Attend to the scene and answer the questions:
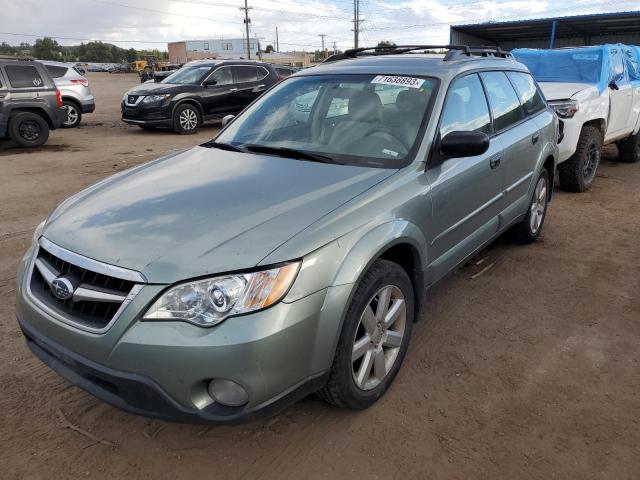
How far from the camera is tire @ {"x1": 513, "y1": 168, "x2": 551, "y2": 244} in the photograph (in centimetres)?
468

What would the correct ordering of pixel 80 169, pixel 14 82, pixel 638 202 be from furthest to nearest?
pixel 14 82 → pixel 80 169 → pixel 638 202

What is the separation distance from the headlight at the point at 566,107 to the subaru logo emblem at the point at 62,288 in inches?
237

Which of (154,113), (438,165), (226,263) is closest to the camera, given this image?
(226,263)

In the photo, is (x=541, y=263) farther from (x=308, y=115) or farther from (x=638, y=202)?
(x=638, y=202)

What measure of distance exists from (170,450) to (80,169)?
24.1 ft

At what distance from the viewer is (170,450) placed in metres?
2.34

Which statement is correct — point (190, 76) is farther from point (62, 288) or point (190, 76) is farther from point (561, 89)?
point (62, 288)

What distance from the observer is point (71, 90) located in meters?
13.3

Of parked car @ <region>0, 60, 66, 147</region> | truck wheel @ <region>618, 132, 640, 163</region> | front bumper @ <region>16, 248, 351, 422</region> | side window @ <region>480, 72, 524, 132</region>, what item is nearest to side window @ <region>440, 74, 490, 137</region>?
side window @ <region>480, 72, 524, 132</region>

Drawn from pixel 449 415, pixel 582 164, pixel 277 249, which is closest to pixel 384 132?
pixel 277 249

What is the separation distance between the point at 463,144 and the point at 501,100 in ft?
4.53

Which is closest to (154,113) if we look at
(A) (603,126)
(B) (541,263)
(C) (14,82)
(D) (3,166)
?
(C) (14,82)

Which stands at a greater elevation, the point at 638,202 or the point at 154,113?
the point at 154,113

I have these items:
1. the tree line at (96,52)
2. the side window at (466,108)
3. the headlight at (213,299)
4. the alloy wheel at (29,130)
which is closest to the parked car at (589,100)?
the side window at (466,108)
